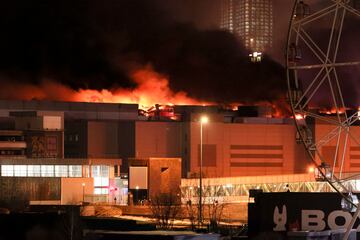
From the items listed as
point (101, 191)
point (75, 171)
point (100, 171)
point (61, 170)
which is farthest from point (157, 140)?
point (61, 170)

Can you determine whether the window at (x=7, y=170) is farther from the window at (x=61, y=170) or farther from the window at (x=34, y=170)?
the window at (x=61, y=170)

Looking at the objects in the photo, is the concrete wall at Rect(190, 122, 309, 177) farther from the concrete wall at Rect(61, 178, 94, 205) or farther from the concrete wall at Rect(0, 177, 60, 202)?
the concrete wall at Rect(0, 177, 60, 202)

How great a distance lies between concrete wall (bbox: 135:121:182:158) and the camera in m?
82.1

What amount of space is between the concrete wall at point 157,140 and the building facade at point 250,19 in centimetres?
5598

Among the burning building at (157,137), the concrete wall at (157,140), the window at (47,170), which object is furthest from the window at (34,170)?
the concrete wall at (157,140)

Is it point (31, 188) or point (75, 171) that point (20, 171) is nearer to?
point (75, 171)

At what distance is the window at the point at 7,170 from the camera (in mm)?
61263

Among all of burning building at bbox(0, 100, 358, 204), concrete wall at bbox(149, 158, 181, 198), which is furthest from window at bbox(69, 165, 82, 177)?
burning building at bbox(0, 100, 358, 204)

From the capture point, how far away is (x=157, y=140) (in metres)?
82.9

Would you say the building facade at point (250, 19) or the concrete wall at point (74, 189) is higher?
the building facade at point (250, 19)

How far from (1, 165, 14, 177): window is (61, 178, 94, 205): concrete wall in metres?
4.30

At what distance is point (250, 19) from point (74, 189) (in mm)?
85704

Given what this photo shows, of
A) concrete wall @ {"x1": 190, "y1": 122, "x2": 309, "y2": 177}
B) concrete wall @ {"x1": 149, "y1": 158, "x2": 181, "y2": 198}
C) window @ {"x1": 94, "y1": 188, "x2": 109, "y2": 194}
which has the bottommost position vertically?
window @ {"x1": 94, "y1": 188, "x2": 109, "y2": 194}

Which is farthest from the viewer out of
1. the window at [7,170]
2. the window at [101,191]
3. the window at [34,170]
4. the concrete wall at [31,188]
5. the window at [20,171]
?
the window at [101,191]
